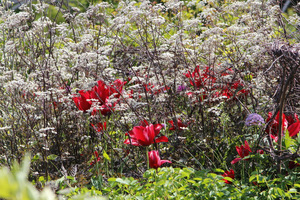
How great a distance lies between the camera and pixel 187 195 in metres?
1.61

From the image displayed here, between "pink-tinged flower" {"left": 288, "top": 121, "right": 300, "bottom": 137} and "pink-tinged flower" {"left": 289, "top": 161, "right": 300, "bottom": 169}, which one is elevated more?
"pink-tinged flower" {"left": 288, "top": 121, "right": 300, "bottom": 137}

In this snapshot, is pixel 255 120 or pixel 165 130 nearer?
pixel 255 120

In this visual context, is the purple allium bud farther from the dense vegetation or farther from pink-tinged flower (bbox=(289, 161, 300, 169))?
pink-tinged flower (bbox=(289, 161, 300, 169))

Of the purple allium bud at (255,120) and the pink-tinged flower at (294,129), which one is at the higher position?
the purple allium bud at (255,120)

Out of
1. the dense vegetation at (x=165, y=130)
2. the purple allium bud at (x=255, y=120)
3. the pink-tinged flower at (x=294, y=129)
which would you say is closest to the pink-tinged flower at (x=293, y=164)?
the dense vegetation at (x=165, y=130)

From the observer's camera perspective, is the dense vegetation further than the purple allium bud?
No

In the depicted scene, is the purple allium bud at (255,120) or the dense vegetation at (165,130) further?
the purple allium bud at (255,120)

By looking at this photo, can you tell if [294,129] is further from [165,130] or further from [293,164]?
[165,130]

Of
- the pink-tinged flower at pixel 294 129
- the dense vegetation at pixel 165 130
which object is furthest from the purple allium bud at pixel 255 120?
the pink-tinged flower at pixel 294 129

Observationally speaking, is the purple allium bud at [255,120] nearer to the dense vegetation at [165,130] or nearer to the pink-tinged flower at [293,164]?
the dense vegetation at [165,130]

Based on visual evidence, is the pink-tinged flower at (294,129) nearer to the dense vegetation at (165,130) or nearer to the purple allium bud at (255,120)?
the dense vegetation at (165,130)

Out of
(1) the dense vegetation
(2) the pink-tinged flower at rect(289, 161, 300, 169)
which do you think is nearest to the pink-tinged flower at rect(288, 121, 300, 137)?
(1) the dense vegetation

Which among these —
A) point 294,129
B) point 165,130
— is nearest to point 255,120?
point 294,129

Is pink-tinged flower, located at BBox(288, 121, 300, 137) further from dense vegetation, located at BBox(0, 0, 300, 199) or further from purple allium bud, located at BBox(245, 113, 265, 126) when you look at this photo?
purple allium bud, located at BBox(245, 113, 265, 126)
